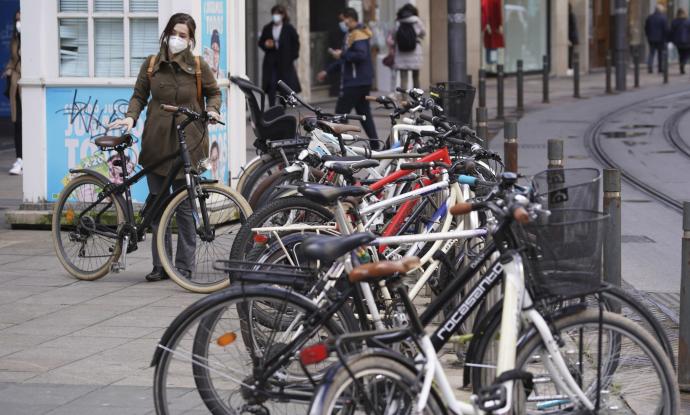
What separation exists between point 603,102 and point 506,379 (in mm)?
22959

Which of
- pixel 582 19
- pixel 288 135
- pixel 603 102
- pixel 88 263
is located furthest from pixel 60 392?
pixel 582 19

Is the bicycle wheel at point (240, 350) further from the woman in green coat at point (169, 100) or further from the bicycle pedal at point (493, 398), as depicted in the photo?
the woman in green coat at point (169, 100)

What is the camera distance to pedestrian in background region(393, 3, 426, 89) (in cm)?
2228

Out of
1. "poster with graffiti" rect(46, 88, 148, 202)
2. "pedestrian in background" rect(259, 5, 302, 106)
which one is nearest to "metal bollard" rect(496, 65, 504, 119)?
"pedestrian in background" rect(259, 5, 302, 106)

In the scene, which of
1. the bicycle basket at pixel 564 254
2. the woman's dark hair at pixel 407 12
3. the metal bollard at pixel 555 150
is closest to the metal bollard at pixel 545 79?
the woman's dark hair at pixel 407 12

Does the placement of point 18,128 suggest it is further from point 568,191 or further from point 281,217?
point 568,191

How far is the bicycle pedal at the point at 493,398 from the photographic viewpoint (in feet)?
14.5

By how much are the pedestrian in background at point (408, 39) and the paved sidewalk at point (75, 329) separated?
36.4 feet

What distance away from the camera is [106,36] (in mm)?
10992

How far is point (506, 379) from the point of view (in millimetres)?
4445

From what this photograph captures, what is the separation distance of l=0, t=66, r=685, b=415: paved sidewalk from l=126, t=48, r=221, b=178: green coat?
2.79 ft

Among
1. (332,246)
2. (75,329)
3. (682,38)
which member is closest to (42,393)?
(75,329)

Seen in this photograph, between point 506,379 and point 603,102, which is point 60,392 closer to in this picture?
point 506,379

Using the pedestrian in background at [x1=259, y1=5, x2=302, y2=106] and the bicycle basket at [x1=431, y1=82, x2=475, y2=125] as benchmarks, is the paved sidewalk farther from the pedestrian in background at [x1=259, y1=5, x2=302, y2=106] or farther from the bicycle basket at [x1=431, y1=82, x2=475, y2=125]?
the pedestrian in background at [x1=259, y1=5, x2=302, y2=106]
